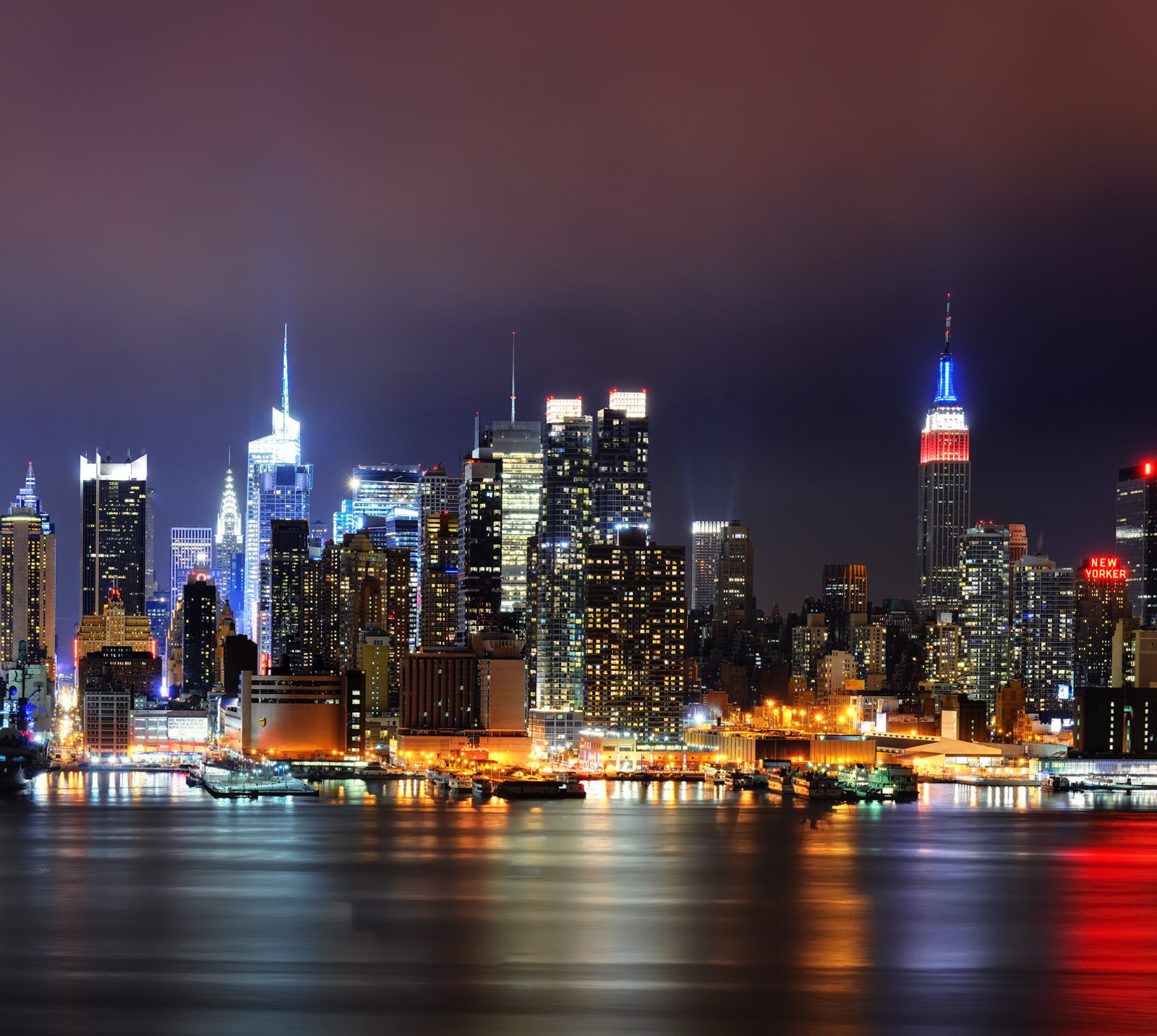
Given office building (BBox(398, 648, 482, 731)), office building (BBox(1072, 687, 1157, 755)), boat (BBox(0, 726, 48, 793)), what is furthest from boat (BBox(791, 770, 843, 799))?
office building (BBox(398, 648, 482, 731))

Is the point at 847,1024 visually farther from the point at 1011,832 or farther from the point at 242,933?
the point at 1011,832

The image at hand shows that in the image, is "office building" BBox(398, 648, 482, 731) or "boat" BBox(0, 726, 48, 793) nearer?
"boat" BBox(0, 726, 48, 793)

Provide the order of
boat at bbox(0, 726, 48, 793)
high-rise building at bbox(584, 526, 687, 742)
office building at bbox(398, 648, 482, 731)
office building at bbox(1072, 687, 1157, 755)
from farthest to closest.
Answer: office building at bbox(398, 648, 482, 731) < high-rise building at bbox(584, 526, 687, 742) < office building at bbox(1072, 687, 1157, 755) < boat at bbox(0, 726, 48, 793)

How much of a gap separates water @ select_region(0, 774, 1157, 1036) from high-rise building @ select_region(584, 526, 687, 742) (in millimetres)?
81005

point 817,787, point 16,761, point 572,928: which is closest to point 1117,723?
point 817,787

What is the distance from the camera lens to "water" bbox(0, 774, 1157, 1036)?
45.4 metres

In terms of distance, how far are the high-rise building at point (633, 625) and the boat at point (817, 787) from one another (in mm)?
44216

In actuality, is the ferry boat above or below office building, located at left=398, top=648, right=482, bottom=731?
below

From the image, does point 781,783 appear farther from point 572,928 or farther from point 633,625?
point 572,928

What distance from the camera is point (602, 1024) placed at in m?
43.4

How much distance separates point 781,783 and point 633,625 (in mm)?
41647

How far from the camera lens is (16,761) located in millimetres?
154000

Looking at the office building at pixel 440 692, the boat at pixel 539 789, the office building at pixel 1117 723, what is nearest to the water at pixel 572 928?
the boat at pixel 539 789

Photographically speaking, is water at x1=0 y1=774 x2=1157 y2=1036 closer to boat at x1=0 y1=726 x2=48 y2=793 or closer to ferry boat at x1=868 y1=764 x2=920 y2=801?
ferry boat at x1=868 y1=764 x2=920 y2=801
